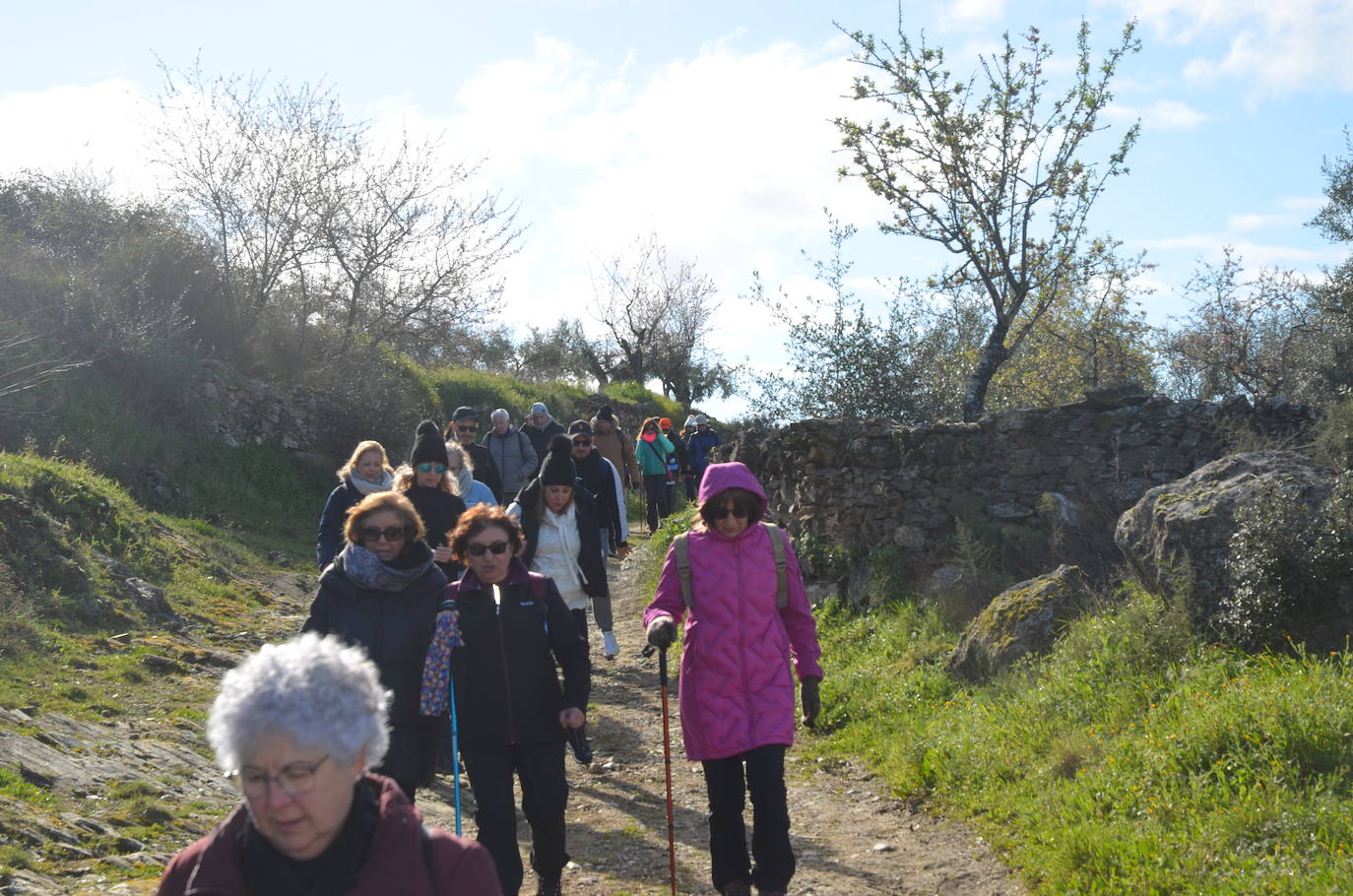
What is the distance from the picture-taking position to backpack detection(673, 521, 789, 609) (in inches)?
208

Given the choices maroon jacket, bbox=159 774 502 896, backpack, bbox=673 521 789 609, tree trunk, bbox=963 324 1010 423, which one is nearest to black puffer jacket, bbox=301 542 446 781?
backpack, bbox=673 521 789 609

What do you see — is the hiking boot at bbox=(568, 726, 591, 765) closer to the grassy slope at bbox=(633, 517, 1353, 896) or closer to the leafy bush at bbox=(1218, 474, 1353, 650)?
the grassy slope at bbox=(633, 517, 1353, 896)

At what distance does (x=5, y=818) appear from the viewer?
18.0 feet

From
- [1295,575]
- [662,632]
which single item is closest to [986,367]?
[1295,575]

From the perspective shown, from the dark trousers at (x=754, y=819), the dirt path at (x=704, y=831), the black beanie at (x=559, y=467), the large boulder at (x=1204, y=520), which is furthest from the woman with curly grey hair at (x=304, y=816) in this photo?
the black beanie at (x=559, y=467)

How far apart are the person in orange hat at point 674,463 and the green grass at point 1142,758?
11.4m

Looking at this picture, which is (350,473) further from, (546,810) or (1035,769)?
(1035,769)

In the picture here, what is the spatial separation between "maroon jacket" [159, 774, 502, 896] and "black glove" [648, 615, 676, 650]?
2.63 m

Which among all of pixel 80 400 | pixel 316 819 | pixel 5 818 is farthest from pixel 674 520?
pixel 316 819

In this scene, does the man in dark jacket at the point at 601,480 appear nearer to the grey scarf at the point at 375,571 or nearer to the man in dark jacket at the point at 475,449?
the man in dark jacket at the point at 475,449

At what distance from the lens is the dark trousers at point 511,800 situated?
191 inches

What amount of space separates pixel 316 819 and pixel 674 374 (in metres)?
42.3

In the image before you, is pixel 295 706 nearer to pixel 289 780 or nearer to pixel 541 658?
pixel 289 780

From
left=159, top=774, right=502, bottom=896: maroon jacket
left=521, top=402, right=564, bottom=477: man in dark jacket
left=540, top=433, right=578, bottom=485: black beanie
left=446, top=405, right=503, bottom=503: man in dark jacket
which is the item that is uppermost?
left=521, top=402, right=564, bottom=477: man in dark jacket
